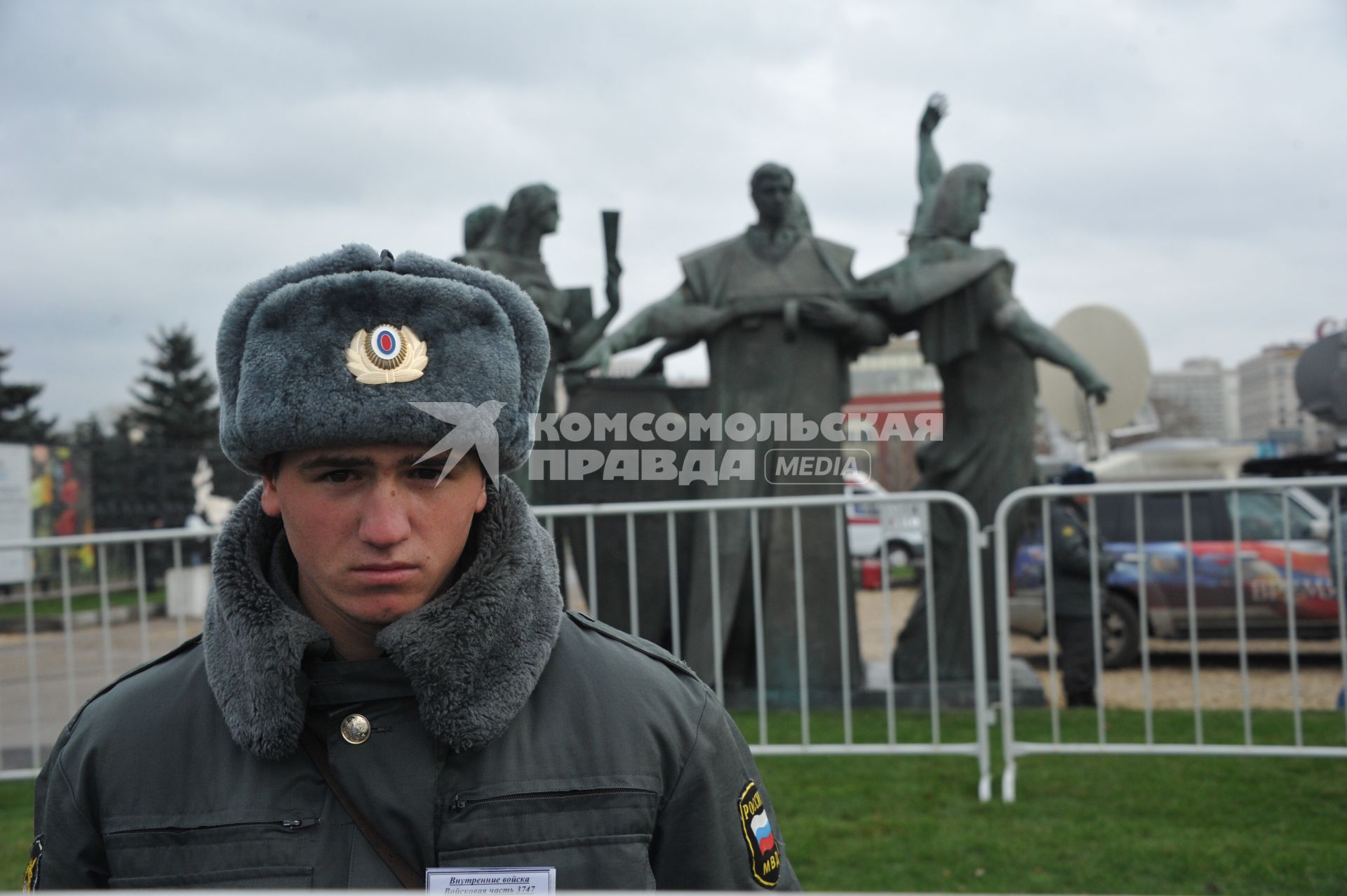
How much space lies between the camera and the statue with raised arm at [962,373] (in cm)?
720

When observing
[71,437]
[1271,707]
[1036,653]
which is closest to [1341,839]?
[1271,707]

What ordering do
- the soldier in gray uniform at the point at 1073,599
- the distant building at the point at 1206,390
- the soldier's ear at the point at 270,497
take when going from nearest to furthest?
the soldier's ear at the point at 270,497 < the soldier in gray uniform at the point at 1073,599 < the distant building at the point at 1206,390

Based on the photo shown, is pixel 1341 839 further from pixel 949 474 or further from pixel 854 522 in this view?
pixel 854 522

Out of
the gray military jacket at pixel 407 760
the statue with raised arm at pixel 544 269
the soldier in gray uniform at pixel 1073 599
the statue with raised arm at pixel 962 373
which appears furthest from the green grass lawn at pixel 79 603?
the gray military jacket at pixel 407 760

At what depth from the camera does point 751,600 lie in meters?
7.44

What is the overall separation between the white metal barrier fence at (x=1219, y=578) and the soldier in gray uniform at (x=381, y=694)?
352 centimetres

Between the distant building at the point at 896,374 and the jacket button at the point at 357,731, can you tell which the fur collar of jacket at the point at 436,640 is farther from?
the distant building at the point at 896,374

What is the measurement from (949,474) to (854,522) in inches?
461

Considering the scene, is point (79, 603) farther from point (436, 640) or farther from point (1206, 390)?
point (1206, 390)

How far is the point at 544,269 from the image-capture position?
24.5ft

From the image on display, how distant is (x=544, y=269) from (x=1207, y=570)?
4.29m

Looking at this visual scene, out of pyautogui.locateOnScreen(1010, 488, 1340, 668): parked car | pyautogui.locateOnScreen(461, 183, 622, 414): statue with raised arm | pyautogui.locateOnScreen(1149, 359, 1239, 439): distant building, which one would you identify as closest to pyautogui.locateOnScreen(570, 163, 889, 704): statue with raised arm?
pyautogui.locateOnScreen(461, 183, 622, 414): statue with raised arm

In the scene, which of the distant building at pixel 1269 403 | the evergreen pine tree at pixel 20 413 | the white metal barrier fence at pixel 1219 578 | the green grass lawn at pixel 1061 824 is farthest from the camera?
the distant building at pixel 1269 403

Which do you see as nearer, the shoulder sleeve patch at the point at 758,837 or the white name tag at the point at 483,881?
the white name tag at the point at 483,881
